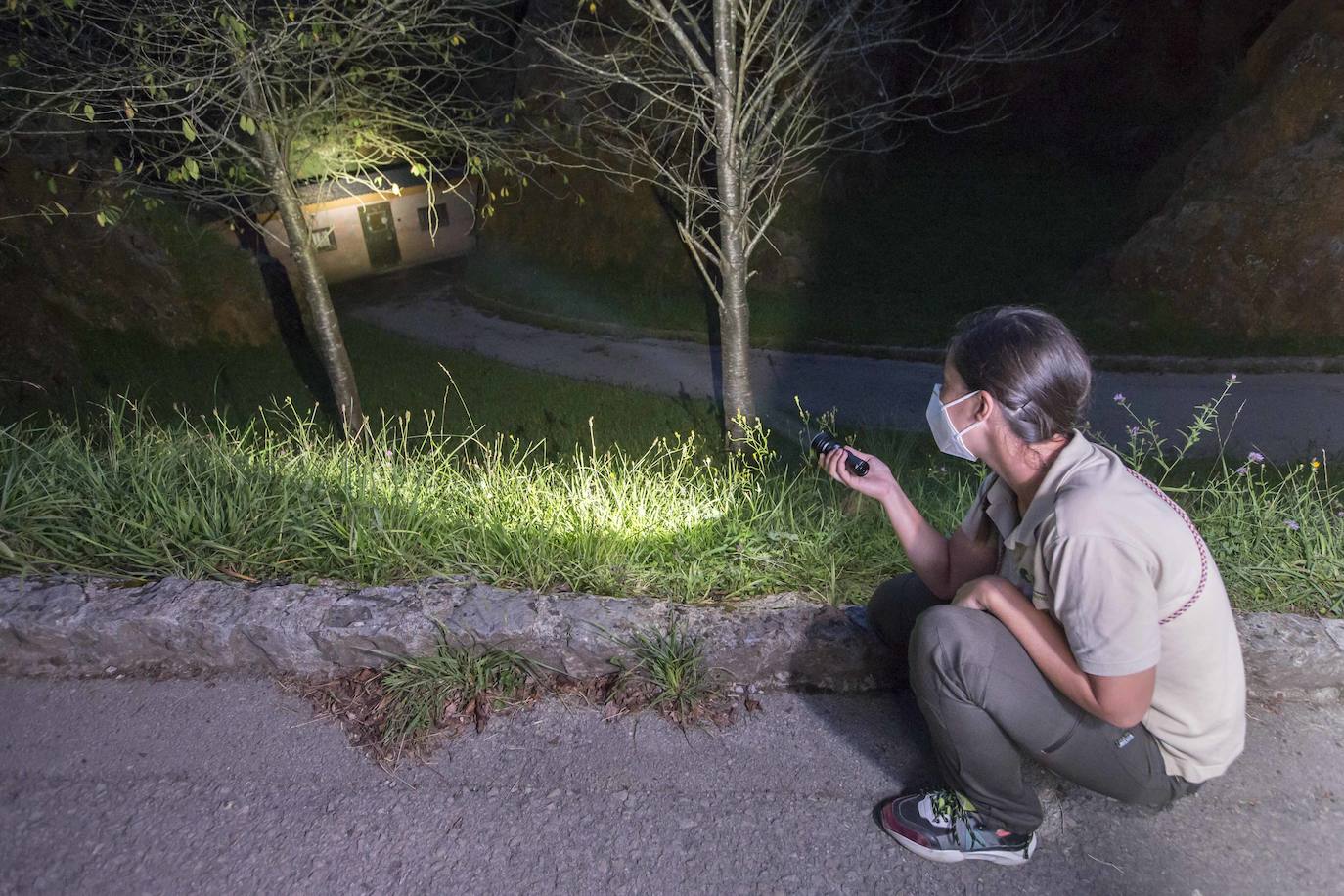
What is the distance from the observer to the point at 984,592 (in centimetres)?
232

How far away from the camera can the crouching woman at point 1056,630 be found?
208cm

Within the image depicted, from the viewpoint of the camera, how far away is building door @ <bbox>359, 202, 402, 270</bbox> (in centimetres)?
2167

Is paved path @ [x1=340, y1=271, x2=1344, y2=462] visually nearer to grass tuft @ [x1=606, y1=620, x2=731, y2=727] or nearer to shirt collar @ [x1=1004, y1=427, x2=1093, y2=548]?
grass tuft @ [x1=606, y1=620, x2=731, y2=727]

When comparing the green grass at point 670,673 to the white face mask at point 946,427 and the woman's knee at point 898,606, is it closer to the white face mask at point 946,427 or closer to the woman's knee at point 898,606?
the woman's knee at point 898,606

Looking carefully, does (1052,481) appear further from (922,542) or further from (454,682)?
(454,682)

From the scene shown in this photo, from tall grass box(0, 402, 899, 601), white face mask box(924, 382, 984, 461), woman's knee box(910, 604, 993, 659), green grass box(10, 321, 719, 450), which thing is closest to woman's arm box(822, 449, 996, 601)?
white face mask box(924, 382, 984, 461)

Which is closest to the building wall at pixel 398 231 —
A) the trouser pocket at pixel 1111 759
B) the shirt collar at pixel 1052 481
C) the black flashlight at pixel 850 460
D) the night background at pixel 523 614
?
the night background at pixel 523 614

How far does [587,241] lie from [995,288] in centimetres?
683

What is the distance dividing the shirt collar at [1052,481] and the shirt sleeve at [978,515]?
347mm

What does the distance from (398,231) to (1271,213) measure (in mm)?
17535

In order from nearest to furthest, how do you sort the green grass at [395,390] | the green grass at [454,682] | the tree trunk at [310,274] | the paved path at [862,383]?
the green grass at [454,682]
the tree trunk at [310,274]
the paved path at [862,383]
the green grass at [395,390]

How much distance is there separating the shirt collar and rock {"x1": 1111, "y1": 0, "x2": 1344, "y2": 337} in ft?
34.3

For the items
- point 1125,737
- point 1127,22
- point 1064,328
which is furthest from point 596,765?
point 1127,22

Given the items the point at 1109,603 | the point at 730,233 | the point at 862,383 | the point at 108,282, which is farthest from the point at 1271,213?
the point at 108,282
